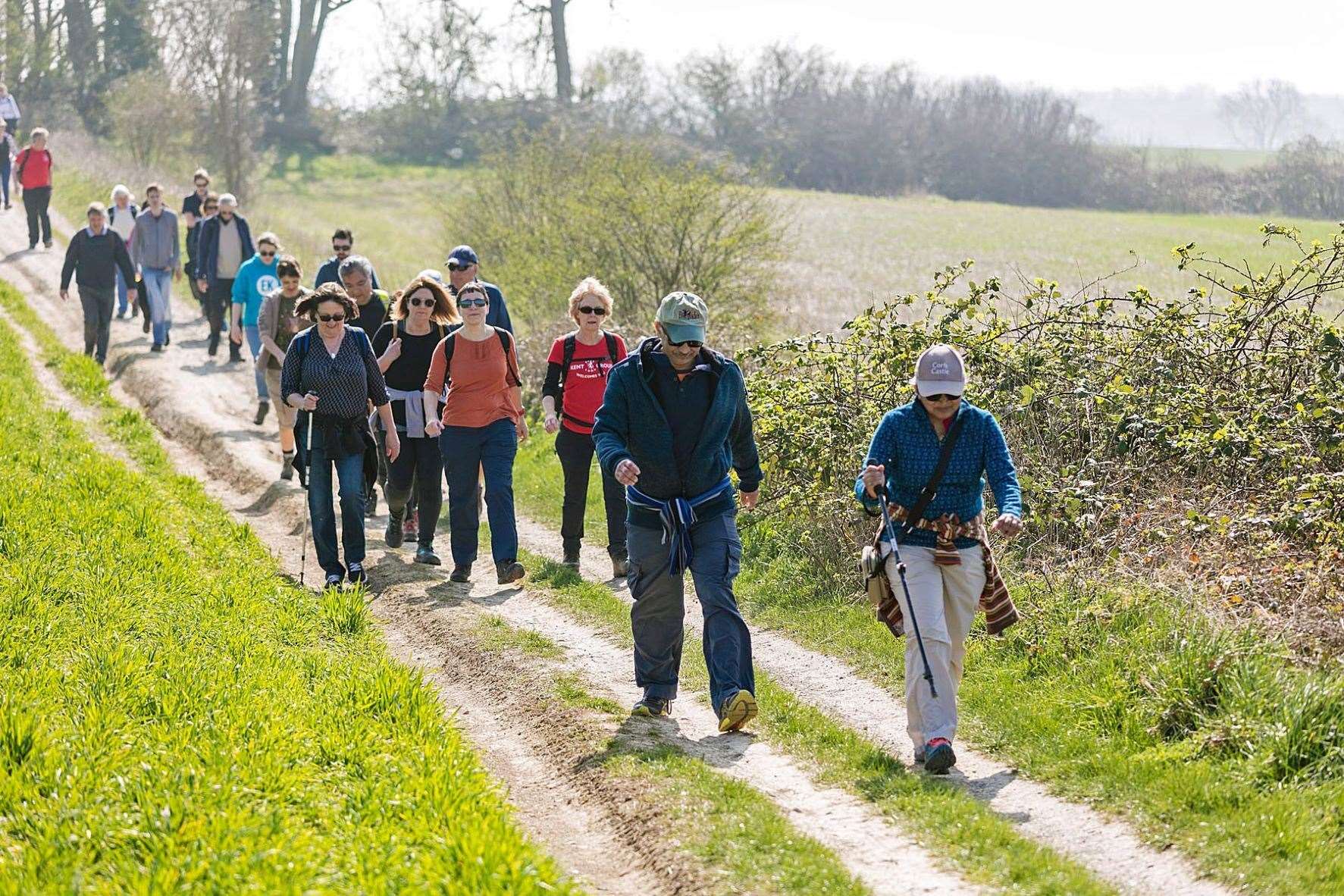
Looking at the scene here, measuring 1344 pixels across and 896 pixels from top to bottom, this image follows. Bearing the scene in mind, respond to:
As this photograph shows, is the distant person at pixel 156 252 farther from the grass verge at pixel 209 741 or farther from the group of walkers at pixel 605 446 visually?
the grass verge at pixel 209 741

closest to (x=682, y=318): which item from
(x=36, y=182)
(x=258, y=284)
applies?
(x=258, y=284)

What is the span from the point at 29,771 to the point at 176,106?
34189 mm

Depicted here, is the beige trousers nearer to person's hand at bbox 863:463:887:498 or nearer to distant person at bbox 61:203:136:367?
person's hand at bbox 863:463:887:498

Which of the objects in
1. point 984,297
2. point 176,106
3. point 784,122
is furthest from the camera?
point 784,122

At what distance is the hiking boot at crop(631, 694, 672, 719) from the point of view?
23.6 feet

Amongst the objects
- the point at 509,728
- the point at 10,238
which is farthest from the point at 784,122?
the point at 509,728

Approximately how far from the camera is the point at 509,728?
7297 millimetres

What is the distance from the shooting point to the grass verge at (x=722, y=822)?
16.8ft

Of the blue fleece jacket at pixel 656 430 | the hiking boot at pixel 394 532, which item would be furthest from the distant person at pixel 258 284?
the blue fleece jacket at pixel 656 430

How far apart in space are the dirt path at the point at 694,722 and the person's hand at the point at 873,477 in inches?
51.5

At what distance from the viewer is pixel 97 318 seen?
60.3 feet

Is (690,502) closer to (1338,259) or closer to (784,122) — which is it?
(1338,259)

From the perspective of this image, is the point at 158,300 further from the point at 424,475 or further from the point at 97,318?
the point at 424,475

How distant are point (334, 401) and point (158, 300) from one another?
1101 centimetres
